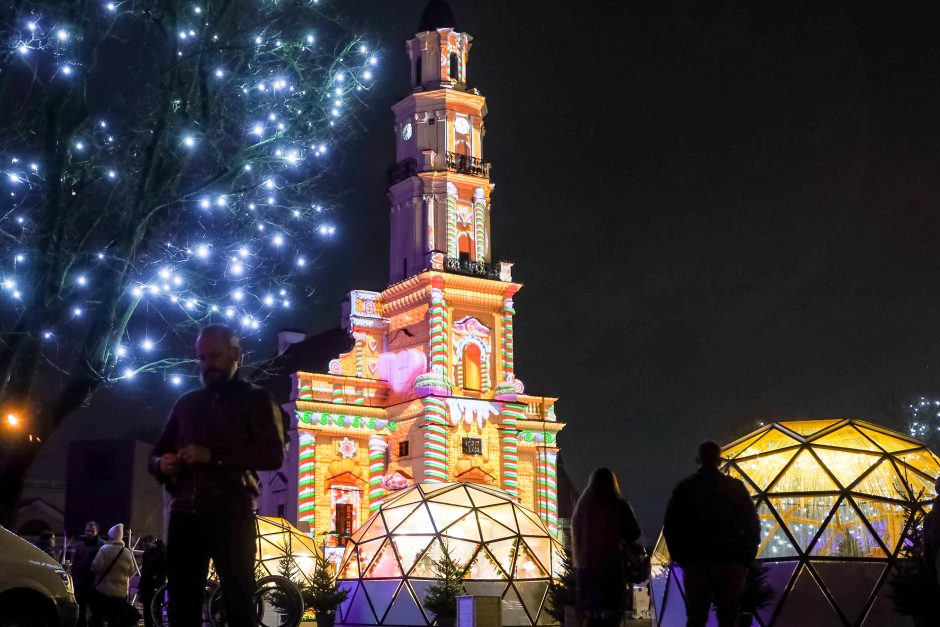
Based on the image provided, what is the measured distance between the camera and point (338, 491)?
41594 millimetres

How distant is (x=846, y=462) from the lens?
1408cm

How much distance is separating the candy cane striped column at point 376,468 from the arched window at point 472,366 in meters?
4.37

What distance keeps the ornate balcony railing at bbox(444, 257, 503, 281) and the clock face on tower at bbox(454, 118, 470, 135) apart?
618cm

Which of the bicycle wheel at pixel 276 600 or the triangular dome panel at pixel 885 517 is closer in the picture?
the bicycle wheel at pixel 276 600

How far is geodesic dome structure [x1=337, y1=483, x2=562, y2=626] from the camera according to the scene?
761 inches

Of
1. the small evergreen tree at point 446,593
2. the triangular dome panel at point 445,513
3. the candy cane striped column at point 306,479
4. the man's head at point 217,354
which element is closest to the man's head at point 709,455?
the man's head at point 217,354

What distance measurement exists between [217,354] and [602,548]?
4258 millimetres

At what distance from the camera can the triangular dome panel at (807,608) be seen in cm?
1261

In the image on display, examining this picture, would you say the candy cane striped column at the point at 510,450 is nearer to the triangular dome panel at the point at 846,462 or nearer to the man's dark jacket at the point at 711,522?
the triangular dome panel at the point at 846,462

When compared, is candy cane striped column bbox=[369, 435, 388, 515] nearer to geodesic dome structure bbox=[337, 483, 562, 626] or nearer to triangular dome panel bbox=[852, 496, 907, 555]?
geodesic dome structure bbox=[337, 483, 562, 626]

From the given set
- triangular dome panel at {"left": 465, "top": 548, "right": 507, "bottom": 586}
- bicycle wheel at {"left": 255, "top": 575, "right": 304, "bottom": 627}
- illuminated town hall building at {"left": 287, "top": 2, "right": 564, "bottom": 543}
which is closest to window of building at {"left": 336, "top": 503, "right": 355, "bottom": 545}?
illuminated town hall building at {"left": 287, "top": 2, "right": 564, "bottom": 543}

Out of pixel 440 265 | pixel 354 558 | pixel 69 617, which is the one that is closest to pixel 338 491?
pixel 440 265

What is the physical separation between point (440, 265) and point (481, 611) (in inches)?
1206

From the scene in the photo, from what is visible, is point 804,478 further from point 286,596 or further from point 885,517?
point 286,596
